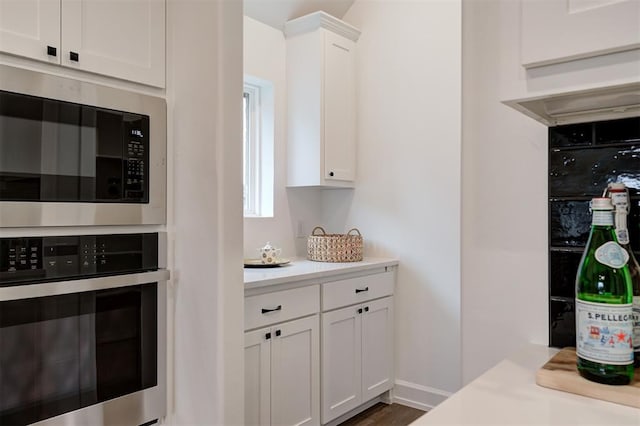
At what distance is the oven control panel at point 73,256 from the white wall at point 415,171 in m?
1.85

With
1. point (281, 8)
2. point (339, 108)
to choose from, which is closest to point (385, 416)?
point (339, 108)

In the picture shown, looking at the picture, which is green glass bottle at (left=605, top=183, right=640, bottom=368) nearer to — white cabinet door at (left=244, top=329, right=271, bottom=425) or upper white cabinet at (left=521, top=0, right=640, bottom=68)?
upper white cabinet at (left=521, top=0, right=640, bottom=68)

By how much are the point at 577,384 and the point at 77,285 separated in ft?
4.68

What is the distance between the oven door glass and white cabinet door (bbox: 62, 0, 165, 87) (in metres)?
0.77

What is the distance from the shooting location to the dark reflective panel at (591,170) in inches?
38.4

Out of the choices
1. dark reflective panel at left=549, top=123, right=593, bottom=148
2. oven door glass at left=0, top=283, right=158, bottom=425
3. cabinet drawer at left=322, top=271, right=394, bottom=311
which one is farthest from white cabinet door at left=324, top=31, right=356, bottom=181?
dark reflective panel at left=549, top=123, right=593, bottom=148

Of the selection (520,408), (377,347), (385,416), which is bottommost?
(385,416)

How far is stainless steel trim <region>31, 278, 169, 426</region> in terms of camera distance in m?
1.58

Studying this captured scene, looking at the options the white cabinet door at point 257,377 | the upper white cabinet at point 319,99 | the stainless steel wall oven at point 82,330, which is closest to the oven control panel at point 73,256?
the stainless steel wall oven at point 82,330

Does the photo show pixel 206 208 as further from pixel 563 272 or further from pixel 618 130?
pixel 618 130

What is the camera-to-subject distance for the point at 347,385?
9.11 ft

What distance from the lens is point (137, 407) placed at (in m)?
1.74

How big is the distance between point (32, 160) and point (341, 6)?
8.39 ft

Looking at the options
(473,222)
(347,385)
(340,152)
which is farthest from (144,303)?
(340,152)
